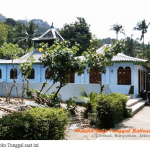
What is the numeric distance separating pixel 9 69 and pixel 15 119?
56.2 ft

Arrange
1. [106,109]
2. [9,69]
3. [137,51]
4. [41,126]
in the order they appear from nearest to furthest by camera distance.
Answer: [41,126], [106,109], [9,69], [137,51]

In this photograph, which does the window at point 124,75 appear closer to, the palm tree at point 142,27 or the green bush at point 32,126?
the green bush at point 32,126

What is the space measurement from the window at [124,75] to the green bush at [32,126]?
37.4 feet

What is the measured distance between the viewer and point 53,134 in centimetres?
452

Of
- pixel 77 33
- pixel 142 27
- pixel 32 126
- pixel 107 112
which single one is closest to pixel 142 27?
pixel 142 27

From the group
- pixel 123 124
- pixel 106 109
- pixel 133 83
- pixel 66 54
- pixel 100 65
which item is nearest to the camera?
pixel 106 109

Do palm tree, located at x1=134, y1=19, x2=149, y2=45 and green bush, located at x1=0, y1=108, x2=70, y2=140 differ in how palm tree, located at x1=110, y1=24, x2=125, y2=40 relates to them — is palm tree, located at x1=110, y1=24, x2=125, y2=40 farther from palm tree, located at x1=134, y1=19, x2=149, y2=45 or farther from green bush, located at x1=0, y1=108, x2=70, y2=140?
green bush, located at x1=0, y1=108, x2=70, y2=140

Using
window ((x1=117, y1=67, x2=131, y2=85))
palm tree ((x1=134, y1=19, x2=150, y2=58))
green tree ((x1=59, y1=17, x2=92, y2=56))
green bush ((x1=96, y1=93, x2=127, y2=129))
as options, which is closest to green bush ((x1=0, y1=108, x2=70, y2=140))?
green bush ((x1=96, y1=93, x2=127, y2=129))

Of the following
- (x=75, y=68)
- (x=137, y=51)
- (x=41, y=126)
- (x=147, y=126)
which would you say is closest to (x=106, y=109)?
(x=147, y=126)

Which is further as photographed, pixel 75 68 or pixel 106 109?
pixel 75 68

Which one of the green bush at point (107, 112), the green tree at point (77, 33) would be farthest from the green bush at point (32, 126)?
the green tree at point (77, 33)

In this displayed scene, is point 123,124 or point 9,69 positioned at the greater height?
point 9,69
